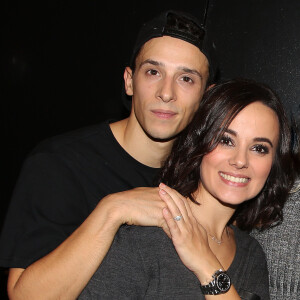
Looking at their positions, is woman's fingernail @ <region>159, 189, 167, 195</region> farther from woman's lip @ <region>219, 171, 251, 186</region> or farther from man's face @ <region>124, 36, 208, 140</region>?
man's face @ <region>124, 36, 208, 140</region>

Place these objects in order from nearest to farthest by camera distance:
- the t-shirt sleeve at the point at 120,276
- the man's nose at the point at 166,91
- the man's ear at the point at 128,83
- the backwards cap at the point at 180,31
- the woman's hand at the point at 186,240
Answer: the t-shirt sleeve at the point at 120,276
the woman's hand at the point at 186,240
the man's nose at the point at 166,91
the backwards cap at the point at 180,31
the man's ear at the point at 128,83

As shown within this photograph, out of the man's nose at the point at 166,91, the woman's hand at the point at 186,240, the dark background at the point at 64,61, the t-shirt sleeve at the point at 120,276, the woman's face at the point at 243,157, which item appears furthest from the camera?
the dark background at the point at 64,61

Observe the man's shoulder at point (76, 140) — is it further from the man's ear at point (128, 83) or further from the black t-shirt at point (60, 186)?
the man's ear at point (128, 83)

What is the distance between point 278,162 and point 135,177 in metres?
0.66

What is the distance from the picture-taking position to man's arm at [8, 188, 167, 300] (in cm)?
161

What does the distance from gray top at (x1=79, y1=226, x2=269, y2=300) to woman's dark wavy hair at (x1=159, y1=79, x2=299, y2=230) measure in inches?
12.8

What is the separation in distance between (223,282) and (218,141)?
54cm

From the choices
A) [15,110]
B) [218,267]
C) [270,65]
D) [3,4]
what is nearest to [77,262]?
[218,267]

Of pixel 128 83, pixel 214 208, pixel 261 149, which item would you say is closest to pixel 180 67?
pixel 128 83

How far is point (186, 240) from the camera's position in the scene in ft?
5.45

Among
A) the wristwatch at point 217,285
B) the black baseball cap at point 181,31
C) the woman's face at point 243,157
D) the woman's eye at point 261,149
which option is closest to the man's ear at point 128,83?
the black baseball cap at point 181,31

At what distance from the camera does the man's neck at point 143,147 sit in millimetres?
2211

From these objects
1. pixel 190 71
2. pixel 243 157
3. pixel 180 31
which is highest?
pixel 180 31

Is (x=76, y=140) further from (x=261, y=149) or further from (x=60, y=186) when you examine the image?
(x=261, y=149)
